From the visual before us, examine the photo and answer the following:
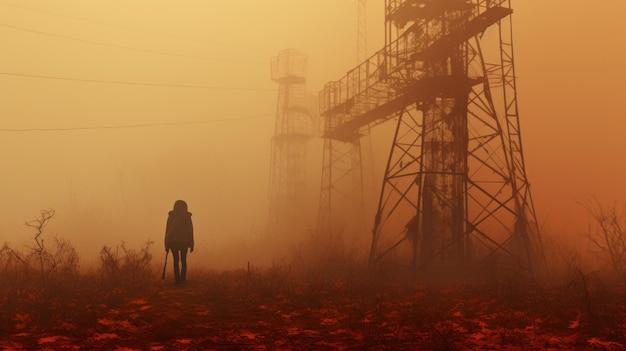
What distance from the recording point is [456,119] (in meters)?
19.5

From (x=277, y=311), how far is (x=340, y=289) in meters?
2.80

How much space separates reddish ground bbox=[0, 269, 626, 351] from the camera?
25.3ft

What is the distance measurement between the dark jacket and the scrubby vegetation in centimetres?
112

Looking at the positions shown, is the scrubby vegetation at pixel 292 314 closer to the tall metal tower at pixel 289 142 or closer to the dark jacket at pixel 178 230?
the dark jacket at pixel 178 230

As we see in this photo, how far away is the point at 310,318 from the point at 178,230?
15.9 ft

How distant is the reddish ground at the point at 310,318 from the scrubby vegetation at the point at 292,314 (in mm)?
22

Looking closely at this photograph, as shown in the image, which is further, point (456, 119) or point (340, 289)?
point (456, 119)

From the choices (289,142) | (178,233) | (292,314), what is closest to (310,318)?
(292,314)

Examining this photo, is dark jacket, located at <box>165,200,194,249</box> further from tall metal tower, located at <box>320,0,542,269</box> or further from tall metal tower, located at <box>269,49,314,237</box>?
tall metal tower, located at <box>269,49,314,237</box>

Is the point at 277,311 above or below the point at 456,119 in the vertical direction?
below

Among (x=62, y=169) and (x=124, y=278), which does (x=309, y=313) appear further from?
(x=62, y=169)

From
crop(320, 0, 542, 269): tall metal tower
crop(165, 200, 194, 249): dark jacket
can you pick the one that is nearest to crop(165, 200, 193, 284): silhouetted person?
crop(165, 200, 194, 249): dark jacket

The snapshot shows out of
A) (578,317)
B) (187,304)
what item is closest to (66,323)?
(187,304)

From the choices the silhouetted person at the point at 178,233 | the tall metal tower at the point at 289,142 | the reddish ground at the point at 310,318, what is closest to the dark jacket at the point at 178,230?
the silhouetted person at the point at 178,233
